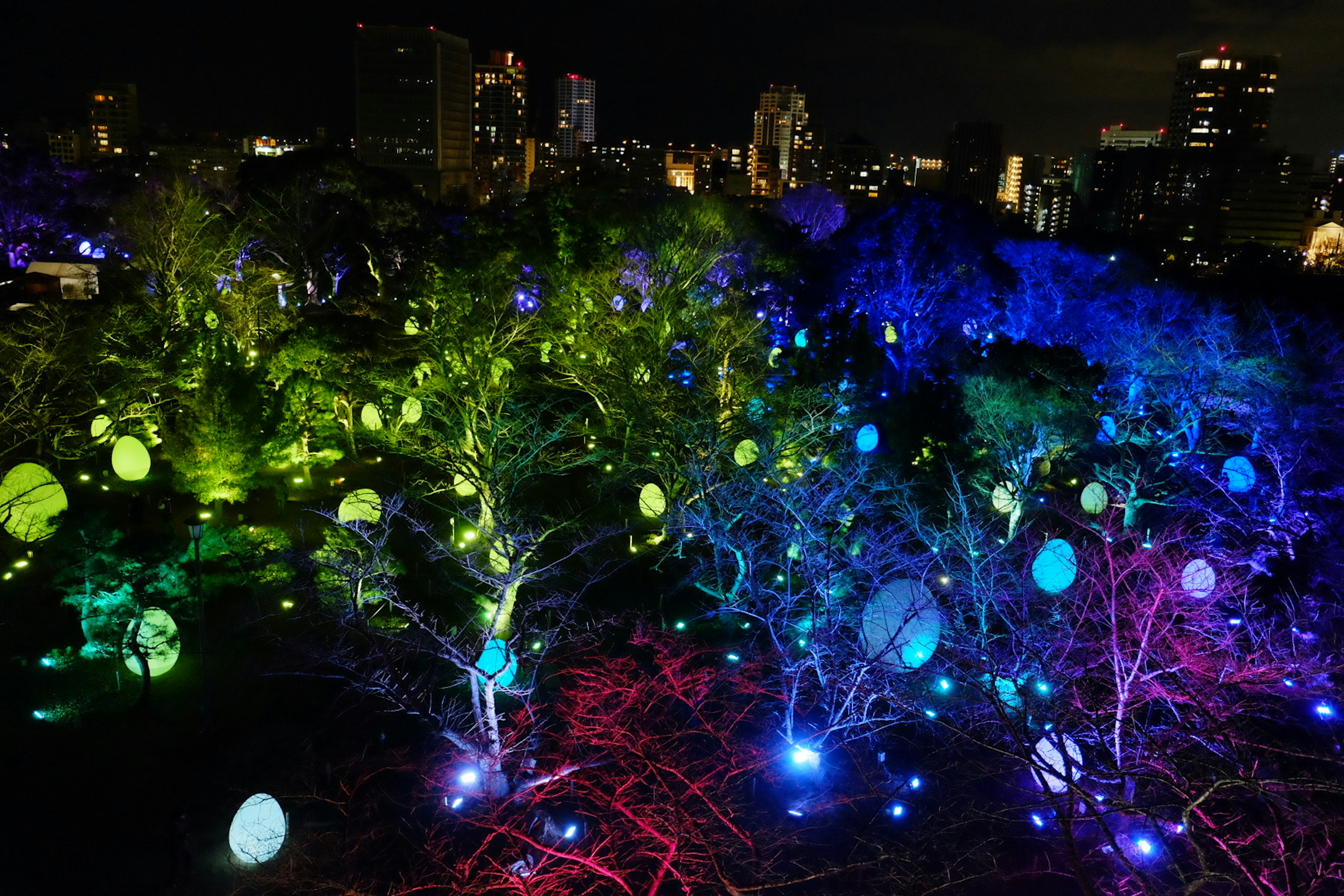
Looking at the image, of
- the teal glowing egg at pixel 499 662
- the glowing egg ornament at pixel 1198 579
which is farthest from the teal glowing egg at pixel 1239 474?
the teal glowing egg at pixel 499 662

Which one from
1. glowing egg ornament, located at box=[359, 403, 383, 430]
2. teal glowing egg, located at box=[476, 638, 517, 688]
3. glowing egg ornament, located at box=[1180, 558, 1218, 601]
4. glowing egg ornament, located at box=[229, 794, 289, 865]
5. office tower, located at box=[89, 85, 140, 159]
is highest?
office tower, located at box=[89, 85, 140, 159]

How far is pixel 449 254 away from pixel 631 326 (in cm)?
494

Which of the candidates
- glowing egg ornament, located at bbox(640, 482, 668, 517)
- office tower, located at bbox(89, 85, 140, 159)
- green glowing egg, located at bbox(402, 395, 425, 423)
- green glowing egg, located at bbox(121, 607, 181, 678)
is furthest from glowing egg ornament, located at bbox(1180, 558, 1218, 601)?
office tower, located at bbox(89, 85, 140, 159)

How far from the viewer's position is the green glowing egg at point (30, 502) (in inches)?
563

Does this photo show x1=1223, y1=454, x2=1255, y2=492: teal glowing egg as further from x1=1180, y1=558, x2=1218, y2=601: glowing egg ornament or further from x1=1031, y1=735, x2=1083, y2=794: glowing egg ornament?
x1=1031, y1=735, x2=1083, y2=794: glowing egg ornament

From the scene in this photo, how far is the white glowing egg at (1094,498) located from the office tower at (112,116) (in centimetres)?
13787

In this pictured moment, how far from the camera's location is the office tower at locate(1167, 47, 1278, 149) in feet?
355

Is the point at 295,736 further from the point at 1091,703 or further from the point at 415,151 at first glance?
the point at 415,151

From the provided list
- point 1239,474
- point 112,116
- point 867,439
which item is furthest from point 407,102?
point 1239,474

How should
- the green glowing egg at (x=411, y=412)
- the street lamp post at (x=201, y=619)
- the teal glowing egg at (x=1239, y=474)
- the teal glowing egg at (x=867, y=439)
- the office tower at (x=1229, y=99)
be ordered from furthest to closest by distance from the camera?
the office tower at (x=1229, y=99) → the teal glowing egg at (x=867, y=439) → the green glowing egg at (x=411, y=412) → the teal glowing egg at (x=1239, y=474) → the street lamp post at (x=201, y=619)

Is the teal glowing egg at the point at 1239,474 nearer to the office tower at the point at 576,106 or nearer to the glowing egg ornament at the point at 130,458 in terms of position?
the glowing egg ornament at the point at 130,458

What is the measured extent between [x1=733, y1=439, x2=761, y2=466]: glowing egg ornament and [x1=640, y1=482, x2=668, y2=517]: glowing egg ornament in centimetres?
185

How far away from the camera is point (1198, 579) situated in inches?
550

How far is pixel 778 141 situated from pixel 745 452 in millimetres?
150221
